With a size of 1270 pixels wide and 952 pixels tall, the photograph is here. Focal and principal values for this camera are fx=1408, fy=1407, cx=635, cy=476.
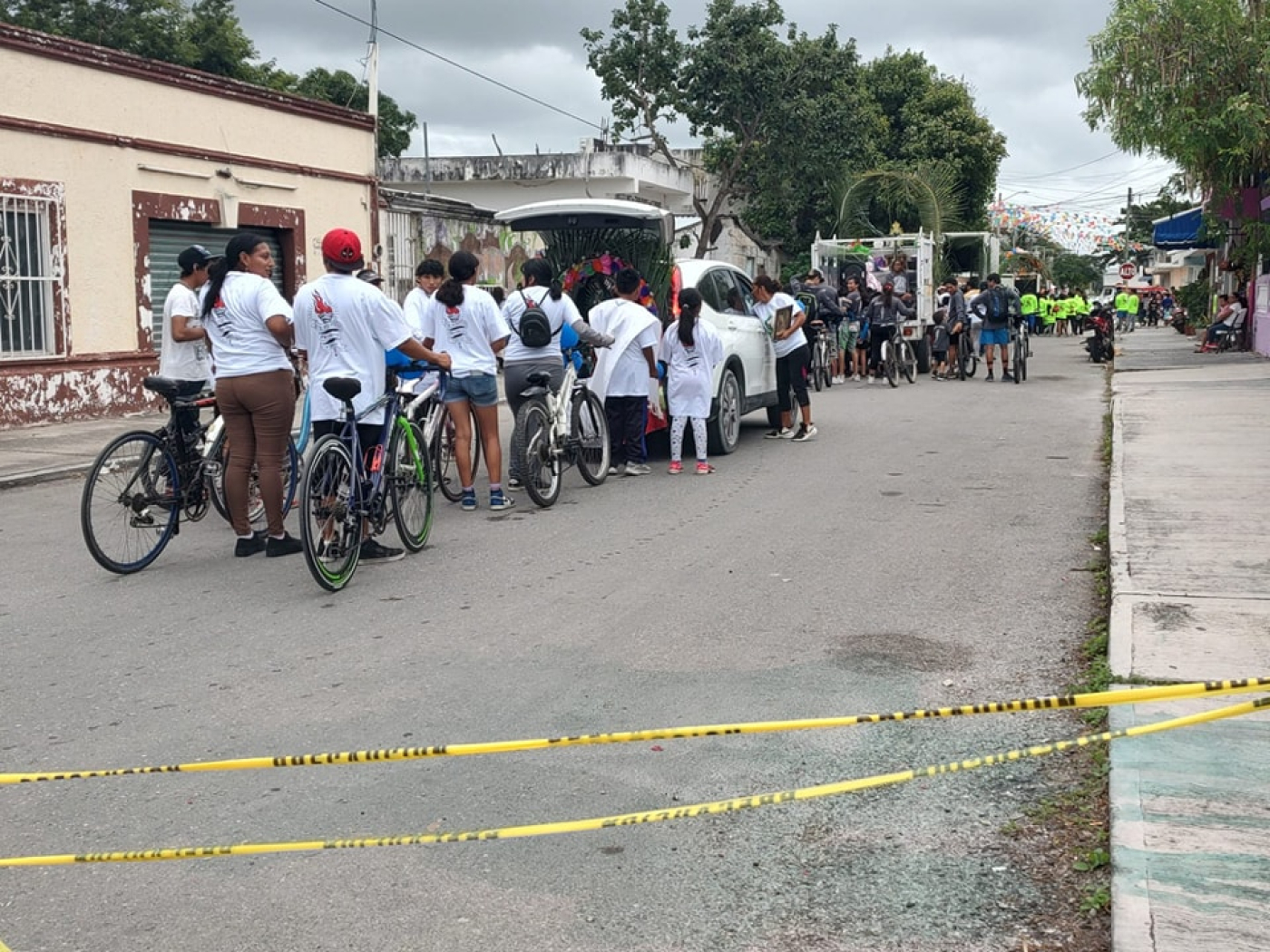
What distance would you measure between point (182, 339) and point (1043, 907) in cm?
722

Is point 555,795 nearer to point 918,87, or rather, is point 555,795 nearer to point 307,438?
point 307,438

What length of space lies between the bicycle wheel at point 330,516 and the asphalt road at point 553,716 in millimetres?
177

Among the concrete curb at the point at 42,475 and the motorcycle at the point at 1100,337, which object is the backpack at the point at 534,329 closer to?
the concrete curb at the point at 42,475

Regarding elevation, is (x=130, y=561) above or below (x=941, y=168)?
below

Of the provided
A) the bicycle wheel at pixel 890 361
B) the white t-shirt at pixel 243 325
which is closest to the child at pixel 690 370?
the white t-shirt at pixel 243 325

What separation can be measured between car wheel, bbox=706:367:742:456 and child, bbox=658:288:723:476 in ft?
2.97

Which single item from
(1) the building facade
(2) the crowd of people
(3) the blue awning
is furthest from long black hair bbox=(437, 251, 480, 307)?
(3) the blue awning

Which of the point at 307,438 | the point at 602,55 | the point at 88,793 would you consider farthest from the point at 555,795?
the point at 602,55

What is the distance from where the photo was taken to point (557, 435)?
10.2 m

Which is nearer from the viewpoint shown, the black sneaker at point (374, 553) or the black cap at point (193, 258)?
the black sneaker at point (374, 553)

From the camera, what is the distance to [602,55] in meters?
32.7

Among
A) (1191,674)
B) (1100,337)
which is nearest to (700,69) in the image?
(1100,337)

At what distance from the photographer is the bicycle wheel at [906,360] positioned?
21.6 m

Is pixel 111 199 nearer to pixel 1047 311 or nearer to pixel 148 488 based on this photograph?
pixel 148 488
